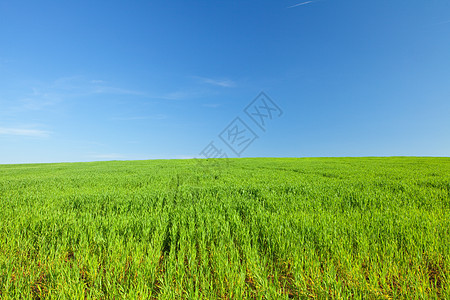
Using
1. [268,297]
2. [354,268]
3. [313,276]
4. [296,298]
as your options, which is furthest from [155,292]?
[354,268]

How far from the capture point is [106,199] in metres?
5.20

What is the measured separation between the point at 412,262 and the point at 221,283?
93.1 inches

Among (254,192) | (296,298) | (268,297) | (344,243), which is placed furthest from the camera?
(254,192)

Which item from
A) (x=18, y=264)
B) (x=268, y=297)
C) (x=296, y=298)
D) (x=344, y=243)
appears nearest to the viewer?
(x=268, y=297)

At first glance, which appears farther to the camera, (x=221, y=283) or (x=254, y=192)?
(x=254, y=192)

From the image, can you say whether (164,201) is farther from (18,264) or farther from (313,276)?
(313,276)

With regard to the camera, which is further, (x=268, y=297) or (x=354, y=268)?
(x=354, y=268)

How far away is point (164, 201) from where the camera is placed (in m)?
5.27

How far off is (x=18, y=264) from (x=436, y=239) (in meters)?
5.36

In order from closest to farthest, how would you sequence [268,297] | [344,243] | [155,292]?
1. [268,297]
2. [155,292]
3. [344,243]

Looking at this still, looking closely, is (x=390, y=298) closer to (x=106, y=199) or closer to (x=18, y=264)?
(x=18, y=264)

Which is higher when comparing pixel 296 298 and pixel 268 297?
pixel 268 297

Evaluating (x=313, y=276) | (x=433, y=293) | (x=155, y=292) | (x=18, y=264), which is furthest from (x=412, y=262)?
(x=18, y=264)

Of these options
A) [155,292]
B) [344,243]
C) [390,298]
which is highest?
[344,243]
